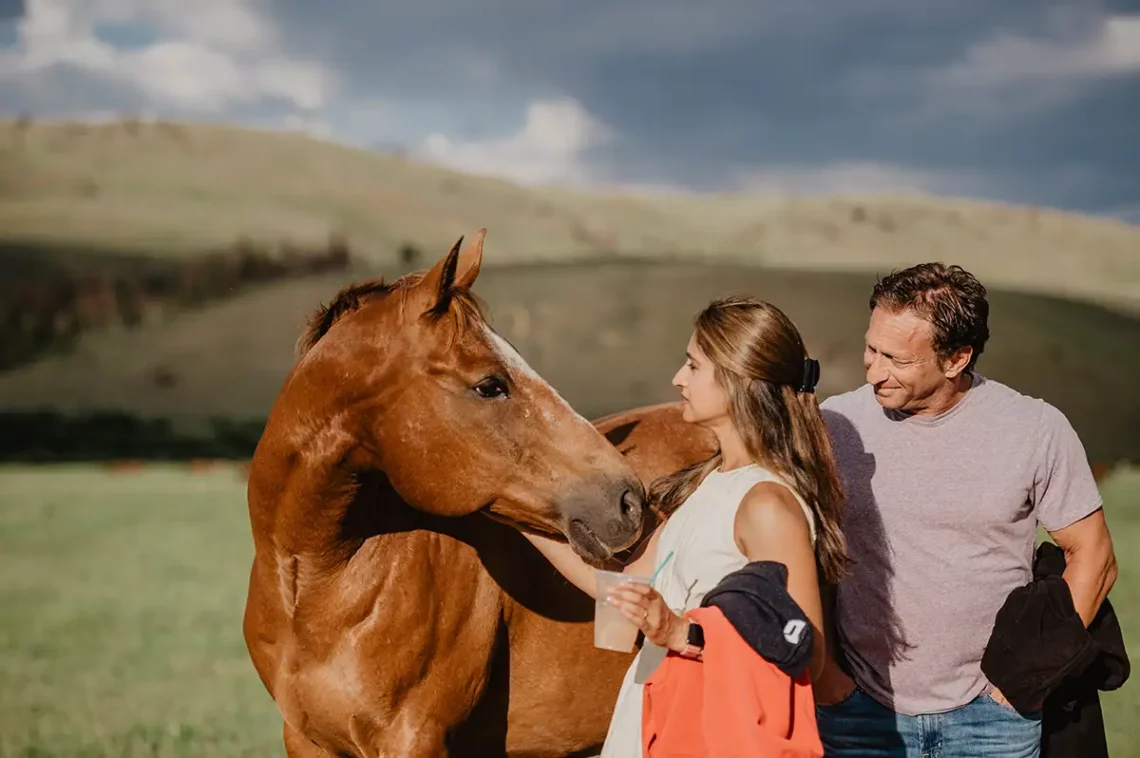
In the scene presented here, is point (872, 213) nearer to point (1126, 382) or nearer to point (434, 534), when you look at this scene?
point (1126, 382)

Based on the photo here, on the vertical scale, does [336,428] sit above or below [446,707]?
above

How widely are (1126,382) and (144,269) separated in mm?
25437

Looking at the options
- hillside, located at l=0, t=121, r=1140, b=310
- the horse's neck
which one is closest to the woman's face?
the horse's neck

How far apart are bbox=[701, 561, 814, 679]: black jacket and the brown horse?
504 millimetres

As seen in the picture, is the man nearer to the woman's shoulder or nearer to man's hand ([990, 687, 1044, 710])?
man's hand ([990, 687, 1044, 710])

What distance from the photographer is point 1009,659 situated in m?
2.97

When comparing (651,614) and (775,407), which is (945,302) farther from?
(651,614)

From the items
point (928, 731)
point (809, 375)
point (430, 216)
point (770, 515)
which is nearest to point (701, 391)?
point (809, 375)

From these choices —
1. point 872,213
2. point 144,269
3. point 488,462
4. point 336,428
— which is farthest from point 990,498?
point 872,213

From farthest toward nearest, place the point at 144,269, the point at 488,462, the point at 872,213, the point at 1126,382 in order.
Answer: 1. the point at 872,213
2. the point at 144,269
3. the point at 1126,382
4. the point at 488,462

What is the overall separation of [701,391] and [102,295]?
26.7 m

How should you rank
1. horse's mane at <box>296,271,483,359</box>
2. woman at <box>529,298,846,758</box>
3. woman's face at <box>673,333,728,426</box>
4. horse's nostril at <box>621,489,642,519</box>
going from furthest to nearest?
horse's mane at <box>296,271,483,359</box> → horse's nostril at <box>621,489,642,519</box> → woman's face at <box>673,333,728,426</box> → woman at <box>529,298,846,758</box>

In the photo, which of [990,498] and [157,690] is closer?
[990,498]

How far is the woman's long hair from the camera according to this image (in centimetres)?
268
